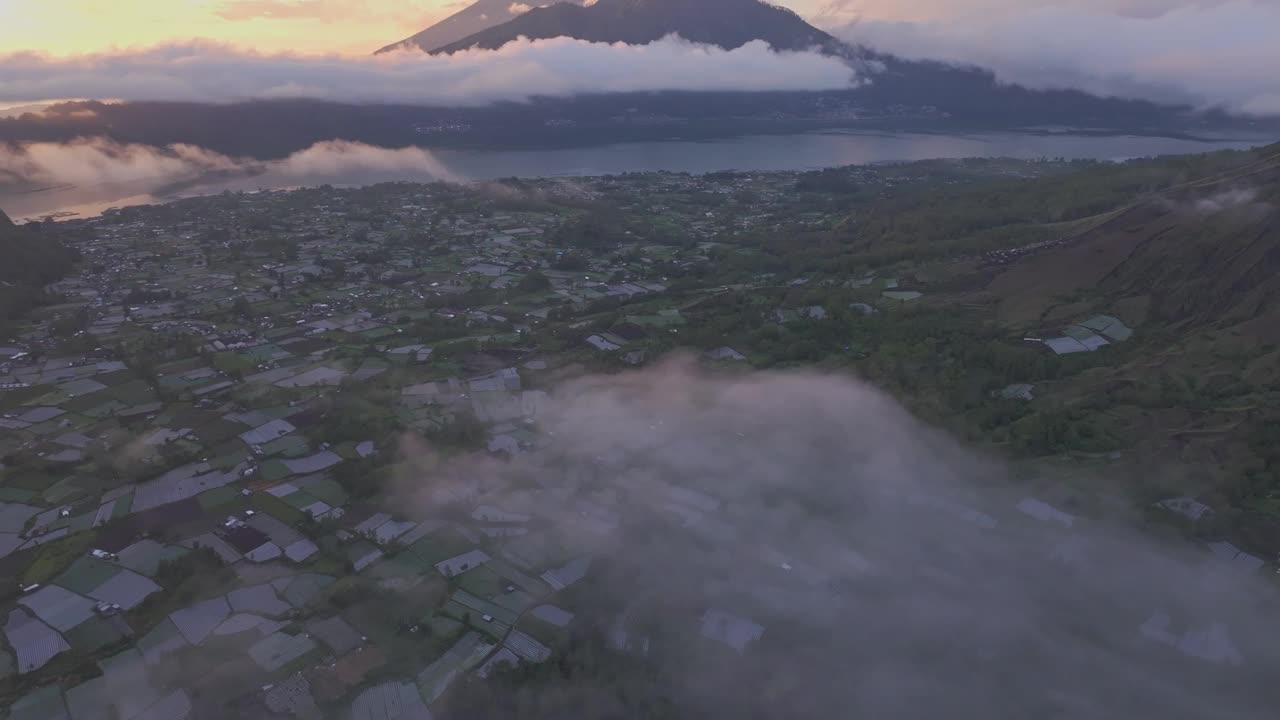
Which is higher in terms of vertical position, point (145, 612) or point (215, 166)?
point (215, 166)

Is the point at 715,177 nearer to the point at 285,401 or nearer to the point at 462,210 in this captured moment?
the point at 462,210

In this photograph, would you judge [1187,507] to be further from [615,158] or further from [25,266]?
[615,158]

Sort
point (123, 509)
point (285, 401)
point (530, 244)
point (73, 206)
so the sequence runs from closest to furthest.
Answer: point (123, 509)
point (285, 401)
point (530, 244)
point (73, 206)

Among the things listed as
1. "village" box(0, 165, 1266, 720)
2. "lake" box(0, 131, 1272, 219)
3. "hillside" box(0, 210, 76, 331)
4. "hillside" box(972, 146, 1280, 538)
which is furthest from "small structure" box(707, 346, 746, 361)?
"lake" box(0, 131, 1272, 219)

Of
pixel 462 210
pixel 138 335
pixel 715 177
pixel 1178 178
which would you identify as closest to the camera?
pixel 138 335

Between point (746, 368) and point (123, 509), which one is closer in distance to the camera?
point (123, 509)

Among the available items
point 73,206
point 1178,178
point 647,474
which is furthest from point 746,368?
point 73,206

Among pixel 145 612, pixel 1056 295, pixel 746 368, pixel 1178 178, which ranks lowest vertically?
pixel 145 612
